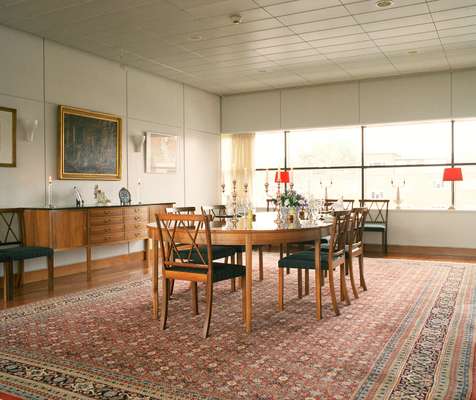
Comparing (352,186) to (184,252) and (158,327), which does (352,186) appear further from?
(158,327)

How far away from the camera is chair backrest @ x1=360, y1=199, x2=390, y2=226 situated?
8531mm

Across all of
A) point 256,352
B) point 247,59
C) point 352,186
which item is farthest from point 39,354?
point 352,186

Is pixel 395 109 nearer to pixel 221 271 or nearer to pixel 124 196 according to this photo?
pixel 124 196

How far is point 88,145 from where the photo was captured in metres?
6.63

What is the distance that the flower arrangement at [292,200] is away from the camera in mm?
4785

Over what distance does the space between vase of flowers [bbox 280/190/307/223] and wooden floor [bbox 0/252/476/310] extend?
2.32 meters

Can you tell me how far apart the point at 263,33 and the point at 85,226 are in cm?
332

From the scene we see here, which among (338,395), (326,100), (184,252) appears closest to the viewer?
(338,395)

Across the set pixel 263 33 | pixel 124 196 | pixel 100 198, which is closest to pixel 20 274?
pixel 100 198

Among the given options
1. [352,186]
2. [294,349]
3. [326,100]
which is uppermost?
[326,100]

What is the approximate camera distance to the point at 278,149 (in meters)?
9.77

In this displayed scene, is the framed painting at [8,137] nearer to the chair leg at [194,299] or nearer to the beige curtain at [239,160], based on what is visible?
the chair leg at [194,299]

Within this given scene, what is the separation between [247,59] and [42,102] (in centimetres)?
299

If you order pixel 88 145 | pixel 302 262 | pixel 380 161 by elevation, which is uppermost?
pixel 88 145
